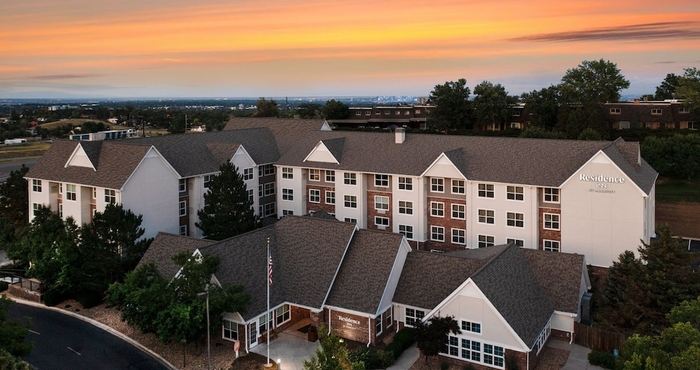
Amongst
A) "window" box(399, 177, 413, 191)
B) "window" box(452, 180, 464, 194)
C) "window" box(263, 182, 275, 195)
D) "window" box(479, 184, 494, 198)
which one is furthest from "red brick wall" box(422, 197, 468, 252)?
"window" box(263, 182, 275, 195)

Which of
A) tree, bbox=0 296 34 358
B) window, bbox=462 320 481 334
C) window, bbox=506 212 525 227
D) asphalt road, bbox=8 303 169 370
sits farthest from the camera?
window, bbox=506 212 525 227

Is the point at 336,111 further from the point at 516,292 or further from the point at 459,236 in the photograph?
the point at 516,292

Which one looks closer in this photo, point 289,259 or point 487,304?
point 487,304

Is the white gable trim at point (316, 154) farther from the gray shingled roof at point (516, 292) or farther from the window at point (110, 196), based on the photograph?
the gray shingled roof at point (516, 292)

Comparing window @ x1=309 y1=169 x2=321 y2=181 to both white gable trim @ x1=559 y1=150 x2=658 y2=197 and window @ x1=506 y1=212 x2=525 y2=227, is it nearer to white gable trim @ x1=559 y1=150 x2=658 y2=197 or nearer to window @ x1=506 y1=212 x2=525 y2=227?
window @ x1=506 y1=212 x2=525 y2=227

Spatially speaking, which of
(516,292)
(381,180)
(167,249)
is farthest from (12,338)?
(381,180)

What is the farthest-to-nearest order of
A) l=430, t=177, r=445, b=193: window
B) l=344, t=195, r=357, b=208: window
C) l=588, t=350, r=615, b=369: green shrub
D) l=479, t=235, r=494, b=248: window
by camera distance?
l=344, t=195, r=357, b=208: window < l=430, t=177, r=445, b=193: window < l=479, t=235, r=494, b=248: window < l=588, t=350, r=615, b=369: green shrub

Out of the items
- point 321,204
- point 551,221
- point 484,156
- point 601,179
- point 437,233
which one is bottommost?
point 437,233

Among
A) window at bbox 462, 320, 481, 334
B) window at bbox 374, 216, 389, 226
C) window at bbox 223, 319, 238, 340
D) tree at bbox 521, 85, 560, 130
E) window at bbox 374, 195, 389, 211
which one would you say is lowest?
window at bbox 223, 319, 238, 340

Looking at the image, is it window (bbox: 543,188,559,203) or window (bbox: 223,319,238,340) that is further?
window (bbox: 543,188,559,203)
